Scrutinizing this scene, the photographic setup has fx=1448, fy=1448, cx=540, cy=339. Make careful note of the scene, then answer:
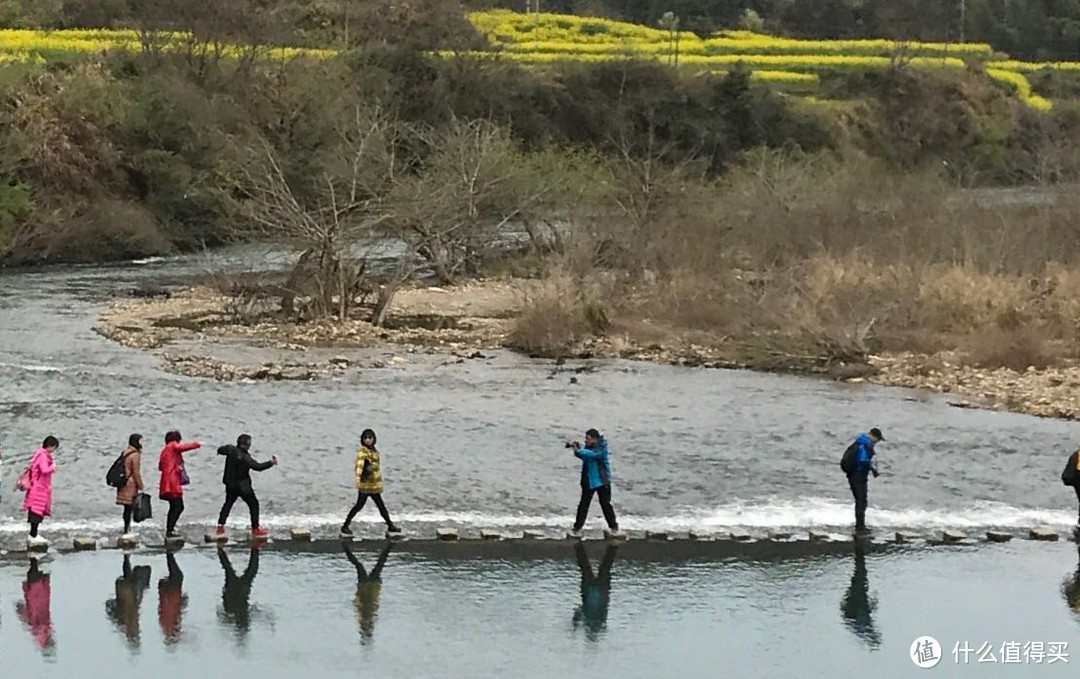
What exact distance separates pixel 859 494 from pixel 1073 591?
2.87m

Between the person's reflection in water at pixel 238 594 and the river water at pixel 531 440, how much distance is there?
165 cm

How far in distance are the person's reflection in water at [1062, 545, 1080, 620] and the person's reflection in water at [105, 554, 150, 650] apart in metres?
8.70

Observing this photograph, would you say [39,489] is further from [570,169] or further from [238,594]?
[570,169]

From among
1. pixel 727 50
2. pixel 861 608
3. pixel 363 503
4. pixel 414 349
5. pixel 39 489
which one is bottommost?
pixel 861 608

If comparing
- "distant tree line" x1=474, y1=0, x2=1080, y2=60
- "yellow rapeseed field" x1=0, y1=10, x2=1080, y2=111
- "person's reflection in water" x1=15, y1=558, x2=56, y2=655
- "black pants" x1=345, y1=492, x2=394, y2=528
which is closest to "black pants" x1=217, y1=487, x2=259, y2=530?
"black pants" x1=345, y1=492, x2=394, y2=528

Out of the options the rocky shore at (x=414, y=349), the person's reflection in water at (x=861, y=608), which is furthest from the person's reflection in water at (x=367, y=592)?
the rocky shore at (x=414, y=349)

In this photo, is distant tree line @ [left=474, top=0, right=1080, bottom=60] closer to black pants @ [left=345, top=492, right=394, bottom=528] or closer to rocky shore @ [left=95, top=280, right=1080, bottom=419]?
rocky shore @ [left=95, top=280, right=1080, bottom=419]

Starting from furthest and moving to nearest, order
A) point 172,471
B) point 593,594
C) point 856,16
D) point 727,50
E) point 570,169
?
point 856,16 → point 727,50 → point 570,169 → point 172,471 → point 593,594

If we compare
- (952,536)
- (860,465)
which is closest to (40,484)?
(860,465)

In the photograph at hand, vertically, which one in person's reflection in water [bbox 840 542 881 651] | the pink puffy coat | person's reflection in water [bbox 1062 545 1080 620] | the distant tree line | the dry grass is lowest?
person's reflection in water [bbox 840 542 881 651]

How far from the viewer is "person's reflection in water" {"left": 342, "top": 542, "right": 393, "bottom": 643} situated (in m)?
13.1

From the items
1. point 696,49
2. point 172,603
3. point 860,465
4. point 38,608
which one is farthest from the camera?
point 696,49

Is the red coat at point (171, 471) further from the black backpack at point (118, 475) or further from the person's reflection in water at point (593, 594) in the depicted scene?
the person's reflection in water at point (593, 594)

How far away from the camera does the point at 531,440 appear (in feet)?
74.8
